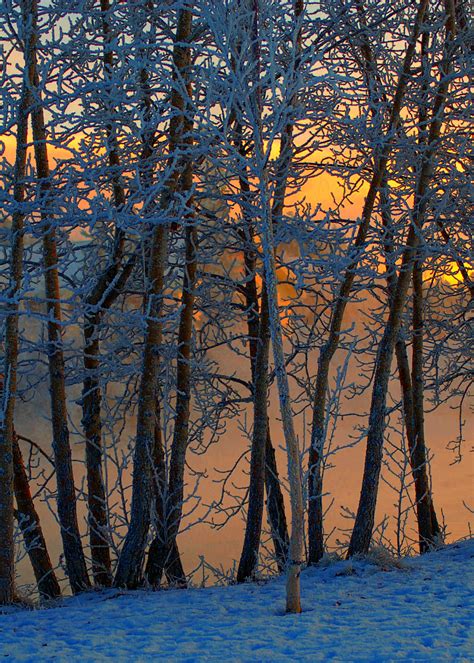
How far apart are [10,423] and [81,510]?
51.4 feet

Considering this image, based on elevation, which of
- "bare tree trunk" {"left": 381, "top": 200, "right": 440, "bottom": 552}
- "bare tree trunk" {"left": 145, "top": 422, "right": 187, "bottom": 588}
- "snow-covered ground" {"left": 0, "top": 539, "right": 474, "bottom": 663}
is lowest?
"snow-covered ground" {"left": 0, "top": 539, "right": 474, "bottom": 663}

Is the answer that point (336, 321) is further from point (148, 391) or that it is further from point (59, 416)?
point (59, 416)

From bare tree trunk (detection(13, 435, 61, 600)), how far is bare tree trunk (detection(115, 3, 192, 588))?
0.97 metres

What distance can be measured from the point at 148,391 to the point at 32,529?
5.69 feet

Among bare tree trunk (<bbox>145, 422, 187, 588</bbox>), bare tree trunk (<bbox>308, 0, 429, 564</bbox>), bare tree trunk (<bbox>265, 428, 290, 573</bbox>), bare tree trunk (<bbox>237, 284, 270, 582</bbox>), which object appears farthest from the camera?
bare tree trunk (<bbox>265, 428, 290, 573</bbox>)

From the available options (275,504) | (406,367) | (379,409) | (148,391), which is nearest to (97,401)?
(148,391)

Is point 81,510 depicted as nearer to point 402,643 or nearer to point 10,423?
point 10,423

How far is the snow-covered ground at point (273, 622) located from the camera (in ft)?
15.7

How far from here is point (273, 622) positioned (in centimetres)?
546

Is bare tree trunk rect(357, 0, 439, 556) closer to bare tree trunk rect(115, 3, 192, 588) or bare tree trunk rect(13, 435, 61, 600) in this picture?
bare tree trunk rect(115, 3, 192, 588)

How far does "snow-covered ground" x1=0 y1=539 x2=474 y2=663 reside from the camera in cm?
479

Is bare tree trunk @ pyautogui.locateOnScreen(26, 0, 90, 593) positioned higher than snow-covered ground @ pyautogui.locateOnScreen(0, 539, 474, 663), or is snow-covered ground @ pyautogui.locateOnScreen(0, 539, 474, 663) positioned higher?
bare tree trunk @ pyautogui.locateOnScreen(26, 0, 90, 593)

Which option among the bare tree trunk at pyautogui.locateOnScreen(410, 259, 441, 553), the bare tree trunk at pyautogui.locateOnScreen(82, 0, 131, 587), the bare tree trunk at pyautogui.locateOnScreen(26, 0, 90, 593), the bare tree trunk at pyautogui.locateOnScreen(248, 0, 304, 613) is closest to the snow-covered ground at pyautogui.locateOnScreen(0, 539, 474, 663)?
the bare tree trunk at pyautogui.locateOnScreen(248, 0, 304, 613)

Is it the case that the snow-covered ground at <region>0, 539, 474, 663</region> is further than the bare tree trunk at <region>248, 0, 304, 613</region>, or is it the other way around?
the bare tree trunk at <region>248, 0, 304, 613</region>
